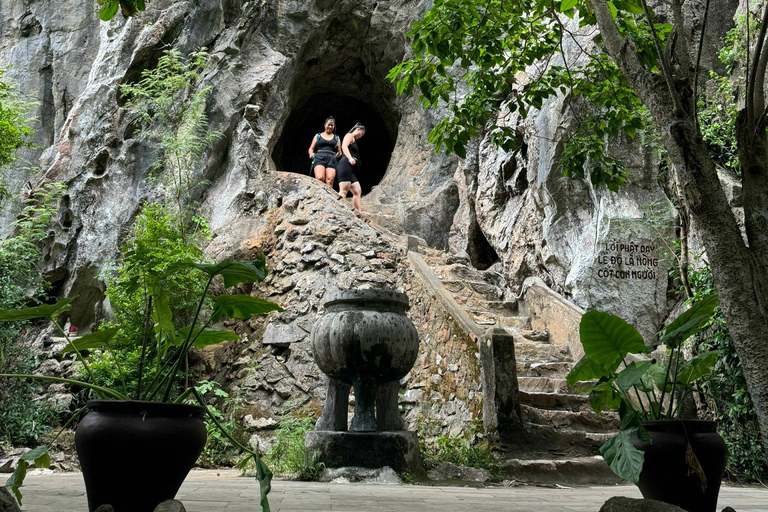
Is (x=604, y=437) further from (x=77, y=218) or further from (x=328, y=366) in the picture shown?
(x=77, y=218)

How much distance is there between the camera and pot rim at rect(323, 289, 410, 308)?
4.70 m

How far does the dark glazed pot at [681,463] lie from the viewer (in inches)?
91.7

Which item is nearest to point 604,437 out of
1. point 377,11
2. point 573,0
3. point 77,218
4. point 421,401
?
point 421,401

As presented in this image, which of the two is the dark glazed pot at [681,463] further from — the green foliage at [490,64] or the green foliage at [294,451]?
the green foliage at [294,451]

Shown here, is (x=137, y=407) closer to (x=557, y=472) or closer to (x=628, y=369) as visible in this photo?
(x=628, y=369)

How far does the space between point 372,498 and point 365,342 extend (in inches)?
54.7

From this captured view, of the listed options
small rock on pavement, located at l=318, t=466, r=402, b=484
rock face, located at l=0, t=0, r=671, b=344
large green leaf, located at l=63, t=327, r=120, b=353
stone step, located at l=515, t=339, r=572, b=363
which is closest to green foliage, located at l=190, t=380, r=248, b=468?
rock face, located at l=0, t=0, r=671, b=344

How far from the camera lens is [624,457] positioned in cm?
222

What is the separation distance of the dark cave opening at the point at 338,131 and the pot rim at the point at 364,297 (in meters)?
10.4

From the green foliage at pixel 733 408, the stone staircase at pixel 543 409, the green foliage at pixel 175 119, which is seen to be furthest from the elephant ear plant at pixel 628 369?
the green foliage at pixel 175 119

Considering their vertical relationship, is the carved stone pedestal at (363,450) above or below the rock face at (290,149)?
below

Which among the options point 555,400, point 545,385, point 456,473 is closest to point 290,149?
point 545,385

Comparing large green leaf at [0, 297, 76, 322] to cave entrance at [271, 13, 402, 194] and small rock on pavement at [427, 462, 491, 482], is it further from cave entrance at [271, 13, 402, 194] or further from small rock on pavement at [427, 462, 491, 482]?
cave entrance at [271, 13, 402, 194]

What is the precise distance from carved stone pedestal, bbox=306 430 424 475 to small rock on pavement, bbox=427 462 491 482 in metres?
0.32
